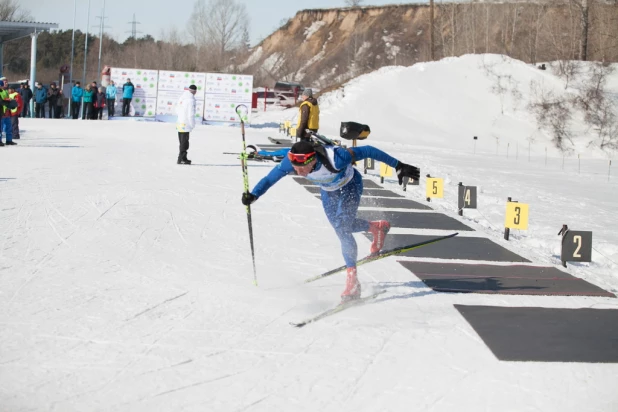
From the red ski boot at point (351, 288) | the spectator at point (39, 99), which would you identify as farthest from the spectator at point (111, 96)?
the red ski boot at point (351, 288)

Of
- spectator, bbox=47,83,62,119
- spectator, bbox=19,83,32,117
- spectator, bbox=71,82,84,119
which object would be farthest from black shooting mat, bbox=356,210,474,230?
spectator, bbox=47,83,62,119

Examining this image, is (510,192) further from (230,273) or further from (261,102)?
(261,102)

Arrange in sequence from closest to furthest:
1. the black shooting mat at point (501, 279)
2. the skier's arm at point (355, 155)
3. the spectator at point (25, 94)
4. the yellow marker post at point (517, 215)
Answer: the skier's arm at point (355, 155), the black shooting mat at point (501, 279), the yellow marker post at point (517, 215), the spectator at point (25, 94)

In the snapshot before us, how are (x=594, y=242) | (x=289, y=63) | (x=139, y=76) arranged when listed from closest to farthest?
(x=594, y=242) → (x=139, y=76) → (x=289, y=63)

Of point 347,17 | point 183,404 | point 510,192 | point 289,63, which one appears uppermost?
point 347,17

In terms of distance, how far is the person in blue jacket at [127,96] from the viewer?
32.0m

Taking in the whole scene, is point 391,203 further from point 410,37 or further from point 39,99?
point 410,37

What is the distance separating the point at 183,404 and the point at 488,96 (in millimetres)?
38220

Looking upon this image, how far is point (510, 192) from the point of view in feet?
56.0

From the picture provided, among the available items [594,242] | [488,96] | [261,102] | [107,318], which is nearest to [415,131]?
[488,96]

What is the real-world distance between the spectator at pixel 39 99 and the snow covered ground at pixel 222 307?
17.1 metres

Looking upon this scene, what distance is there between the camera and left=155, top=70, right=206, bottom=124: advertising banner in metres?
33.4

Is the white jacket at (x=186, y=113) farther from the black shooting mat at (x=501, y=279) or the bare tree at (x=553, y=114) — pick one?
the bare tree at (x=553, y=114)

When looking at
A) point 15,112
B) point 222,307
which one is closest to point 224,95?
point 15,112
